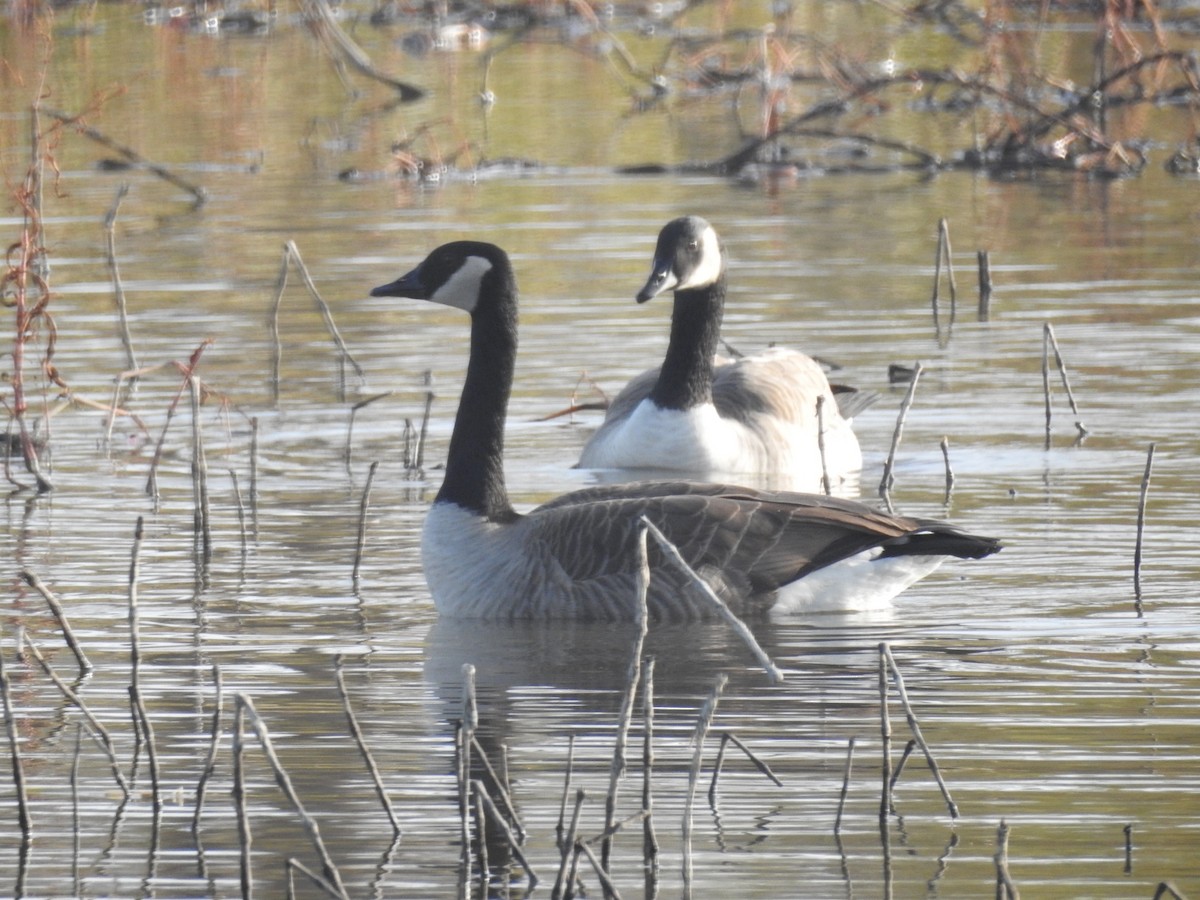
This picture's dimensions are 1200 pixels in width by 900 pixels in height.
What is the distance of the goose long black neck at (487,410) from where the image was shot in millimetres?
9391

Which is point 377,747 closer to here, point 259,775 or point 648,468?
point 259,775

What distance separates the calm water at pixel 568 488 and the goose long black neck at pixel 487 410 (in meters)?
0.59

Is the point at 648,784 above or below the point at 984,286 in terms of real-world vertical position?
below

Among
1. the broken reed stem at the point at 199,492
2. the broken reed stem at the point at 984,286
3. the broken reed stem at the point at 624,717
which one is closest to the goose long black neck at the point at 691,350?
the broken reed stem at the point at 199,492

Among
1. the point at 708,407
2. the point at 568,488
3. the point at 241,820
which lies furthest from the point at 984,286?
the point at 241,820

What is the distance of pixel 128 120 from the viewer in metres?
28.7

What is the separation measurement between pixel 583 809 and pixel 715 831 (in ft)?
1.37

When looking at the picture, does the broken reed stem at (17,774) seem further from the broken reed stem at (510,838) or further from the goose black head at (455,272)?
the goose black head at (455,272)

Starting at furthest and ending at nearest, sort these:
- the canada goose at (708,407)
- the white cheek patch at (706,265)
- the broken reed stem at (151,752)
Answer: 1. the white cheek patch at (706,265)
2. the canada goose at (708,407)
3. the broken reed stem at (151,752)

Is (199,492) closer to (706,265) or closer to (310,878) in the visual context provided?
(706,265)

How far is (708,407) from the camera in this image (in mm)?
12109

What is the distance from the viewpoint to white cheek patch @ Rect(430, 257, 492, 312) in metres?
9.69

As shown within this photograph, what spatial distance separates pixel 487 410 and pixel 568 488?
236cm

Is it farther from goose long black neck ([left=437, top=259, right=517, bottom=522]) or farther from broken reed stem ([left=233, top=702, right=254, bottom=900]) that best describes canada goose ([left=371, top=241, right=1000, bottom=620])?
broken reed stem ([left=233, top=702, right=254, bottom=900])
